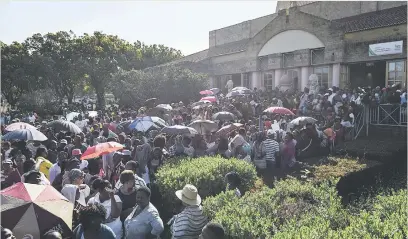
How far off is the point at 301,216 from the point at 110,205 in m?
2.68

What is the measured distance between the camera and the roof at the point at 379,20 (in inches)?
790

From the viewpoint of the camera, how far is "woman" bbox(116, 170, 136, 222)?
222 inches

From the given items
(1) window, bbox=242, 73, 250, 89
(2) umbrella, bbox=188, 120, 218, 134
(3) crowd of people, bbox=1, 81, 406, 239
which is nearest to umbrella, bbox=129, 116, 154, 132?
(3) crowd of people, bbox=1, 81, 406, 239

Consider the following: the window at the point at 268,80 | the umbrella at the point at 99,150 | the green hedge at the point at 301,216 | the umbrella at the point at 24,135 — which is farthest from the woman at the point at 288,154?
the window at the point at 268,80

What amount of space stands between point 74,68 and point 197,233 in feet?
94.4

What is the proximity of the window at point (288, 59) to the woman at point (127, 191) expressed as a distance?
21.4 meters

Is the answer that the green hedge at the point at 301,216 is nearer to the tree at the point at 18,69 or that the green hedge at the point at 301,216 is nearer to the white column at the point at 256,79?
the white column at the point at 256,79

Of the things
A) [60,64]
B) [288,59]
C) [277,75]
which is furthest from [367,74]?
[60,64]

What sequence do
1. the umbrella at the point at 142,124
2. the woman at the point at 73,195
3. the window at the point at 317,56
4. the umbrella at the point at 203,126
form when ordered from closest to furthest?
the woman at the point at 73,195
the umbrella at the point at 142,124
the umbrella at the point at 203,126
the window at the point at 317,56

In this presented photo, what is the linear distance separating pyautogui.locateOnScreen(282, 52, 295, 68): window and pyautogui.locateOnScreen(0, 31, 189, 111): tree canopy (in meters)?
11.6

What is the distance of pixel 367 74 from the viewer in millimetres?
22859

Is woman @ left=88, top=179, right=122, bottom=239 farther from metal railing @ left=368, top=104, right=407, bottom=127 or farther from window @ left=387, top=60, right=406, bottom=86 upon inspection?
window @ left=387, top=60, right=406, bottom=86

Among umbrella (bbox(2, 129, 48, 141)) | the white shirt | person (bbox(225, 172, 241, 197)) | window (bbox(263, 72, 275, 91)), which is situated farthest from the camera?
window (bbox(263, 72, 275, 91))

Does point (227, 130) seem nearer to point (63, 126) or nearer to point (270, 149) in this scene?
point (270, 149)
